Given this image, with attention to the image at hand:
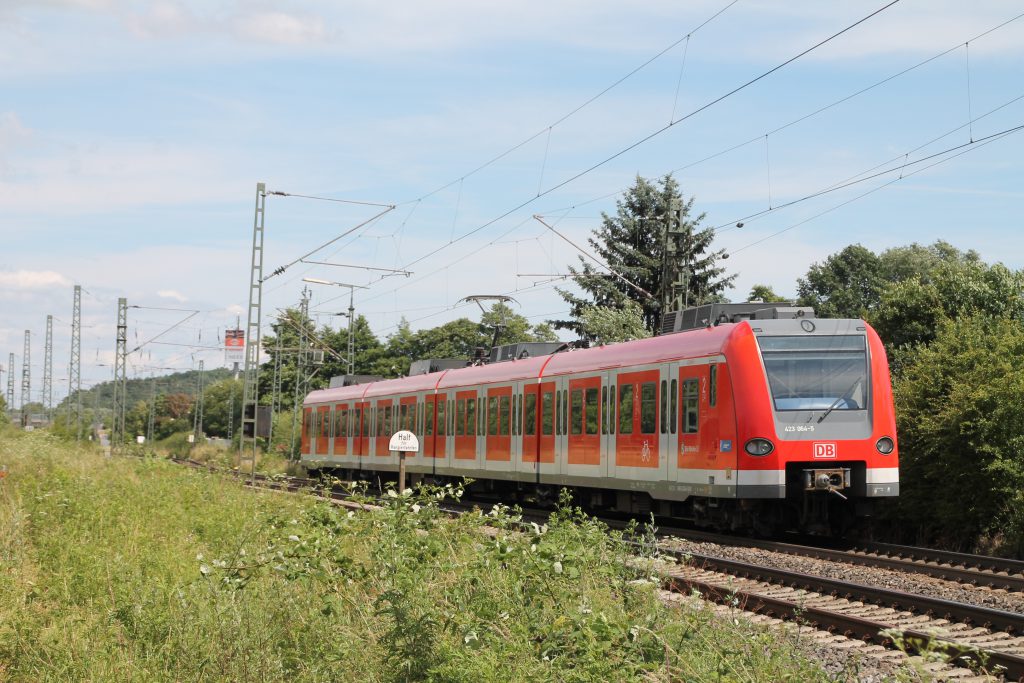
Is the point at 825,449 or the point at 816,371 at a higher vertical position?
the point at 816,371

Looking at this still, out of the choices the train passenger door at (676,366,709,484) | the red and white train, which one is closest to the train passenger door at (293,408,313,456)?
the red and white train

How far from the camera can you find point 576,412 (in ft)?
74.7

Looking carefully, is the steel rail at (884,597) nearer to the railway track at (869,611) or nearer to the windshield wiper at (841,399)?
the railway track at (869,611)

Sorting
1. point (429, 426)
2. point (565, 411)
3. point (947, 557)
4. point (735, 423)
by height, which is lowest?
point (947, 557)

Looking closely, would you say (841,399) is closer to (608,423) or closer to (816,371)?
(816,371)

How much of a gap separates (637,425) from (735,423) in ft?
10.1

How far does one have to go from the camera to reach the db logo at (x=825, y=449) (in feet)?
56.5

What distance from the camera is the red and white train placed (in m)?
17.2

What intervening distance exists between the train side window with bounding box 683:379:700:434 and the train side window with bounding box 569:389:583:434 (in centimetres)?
418

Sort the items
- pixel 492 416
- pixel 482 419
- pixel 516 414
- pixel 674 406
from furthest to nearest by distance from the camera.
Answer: pixel 482 419
pixel 492 416
pixel 516 414
pixel 674 406

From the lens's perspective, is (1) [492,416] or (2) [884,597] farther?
(1) [492,416]

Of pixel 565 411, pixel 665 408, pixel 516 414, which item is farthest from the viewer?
pixel 516 414

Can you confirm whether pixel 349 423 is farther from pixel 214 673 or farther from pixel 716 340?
pixel 214 673

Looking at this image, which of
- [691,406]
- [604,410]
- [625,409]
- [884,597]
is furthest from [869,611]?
[604,410]
